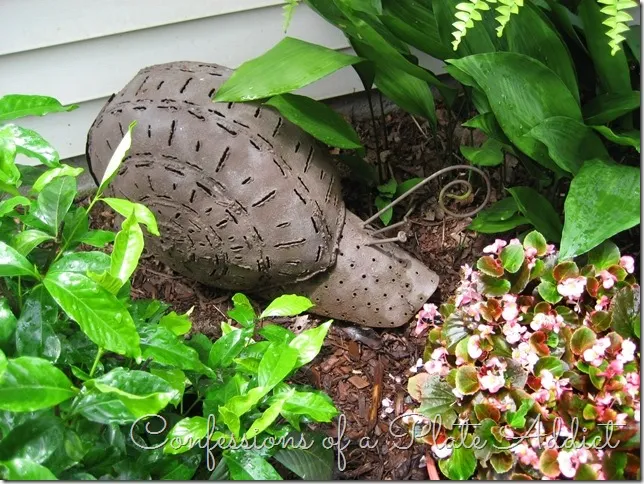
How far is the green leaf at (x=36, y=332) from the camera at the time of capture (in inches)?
33.9

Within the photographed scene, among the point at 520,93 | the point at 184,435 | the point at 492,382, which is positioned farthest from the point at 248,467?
the point at 520,93

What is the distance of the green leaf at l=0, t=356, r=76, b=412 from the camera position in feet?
2.34

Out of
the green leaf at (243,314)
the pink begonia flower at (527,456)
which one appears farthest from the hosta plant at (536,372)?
the green leaf at (243,314)

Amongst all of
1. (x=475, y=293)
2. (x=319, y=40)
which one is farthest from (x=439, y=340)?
(x=319, y=40)

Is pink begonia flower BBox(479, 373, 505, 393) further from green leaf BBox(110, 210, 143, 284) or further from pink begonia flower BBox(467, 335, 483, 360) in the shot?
green leaf BBox(110, 210, 143, 284)

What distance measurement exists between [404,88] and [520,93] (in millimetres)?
359

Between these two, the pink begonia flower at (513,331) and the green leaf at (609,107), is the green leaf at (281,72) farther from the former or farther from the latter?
the pink begonia flower at (513,331)

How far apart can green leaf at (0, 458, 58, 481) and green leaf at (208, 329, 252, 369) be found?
37 centimetres

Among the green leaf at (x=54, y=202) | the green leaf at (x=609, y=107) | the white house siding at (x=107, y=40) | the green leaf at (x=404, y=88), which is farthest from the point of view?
→ the white house siding at (x=107, y=40)

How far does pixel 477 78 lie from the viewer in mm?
1215

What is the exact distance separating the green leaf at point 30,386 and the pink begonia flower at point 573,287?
88cm

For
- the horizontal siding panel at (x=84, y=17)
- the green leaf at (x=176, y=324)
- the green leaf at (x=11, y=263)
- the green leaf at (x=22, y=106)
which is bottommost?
the green leaf at (x=176, y=324)

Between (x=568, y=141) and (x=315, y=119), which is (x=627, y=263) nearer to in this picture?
(x=568, y=141)

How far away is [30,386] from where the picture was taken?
73 cm
